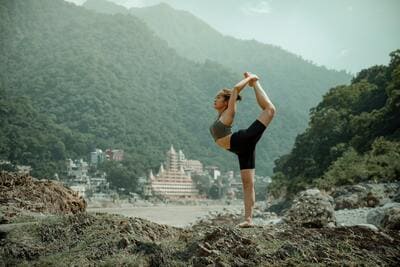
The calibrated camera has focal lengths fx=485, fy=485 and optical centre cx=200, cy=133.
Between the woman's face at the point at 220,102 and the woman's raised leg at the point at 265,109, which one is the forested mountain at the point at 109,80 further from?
the woman's raised leg at the point at 265,109

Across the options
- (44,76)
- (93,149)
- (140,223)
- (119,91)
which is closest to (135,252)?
(140,223)

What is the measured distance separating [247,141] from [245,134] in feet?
0.28

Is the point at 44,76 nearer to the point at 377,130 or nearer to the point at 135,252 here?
the point at 377,130

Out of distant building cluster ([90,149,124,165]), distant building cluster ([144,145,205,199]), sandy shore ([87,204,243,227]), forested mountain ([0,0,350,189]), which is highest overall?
forested mountain ([0,0,350,189])

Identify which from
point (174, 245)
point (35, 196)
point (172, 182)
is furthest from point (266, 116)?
point (172, 182)

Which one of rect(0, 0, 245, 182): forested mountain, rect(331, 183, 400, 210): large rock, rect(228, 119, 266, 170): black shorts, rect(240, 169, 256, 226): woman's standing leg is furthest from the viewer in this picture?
rect(0, 0, 245, 182): forested mountain

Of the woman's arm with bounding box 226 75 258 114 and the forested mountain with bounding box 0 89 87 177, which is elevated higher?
the forested mountain with bounding box 0 89 87 177

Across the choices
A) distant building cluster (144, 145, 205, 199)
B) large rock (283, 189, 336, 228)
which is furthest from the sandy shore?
distant building cluster (144, 145, 205, 199)

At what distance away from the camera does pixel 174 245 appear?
486cm

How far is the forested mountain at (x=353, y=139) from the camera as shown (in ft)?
79.6

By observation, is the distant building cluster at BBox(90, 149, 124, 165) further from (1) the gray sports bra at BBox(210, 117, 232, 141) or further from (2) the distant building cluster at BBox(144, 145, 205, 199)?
(1) the gray sports bra at BBox(210, 117, 232, 141)

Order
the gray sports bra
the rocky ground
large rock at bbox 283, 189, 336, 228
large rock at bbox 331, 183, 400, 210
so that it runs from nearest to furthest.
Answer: the rocky ground
the gray sports bra
large rock at bbox 283, 189, 336, 228
large rock at bbox 331, 183, 400, 210

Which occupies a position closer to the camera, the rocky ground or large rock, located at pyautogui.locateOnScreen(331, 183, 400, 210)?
the rocky ground

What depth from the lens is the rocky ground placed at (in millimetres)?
4371
